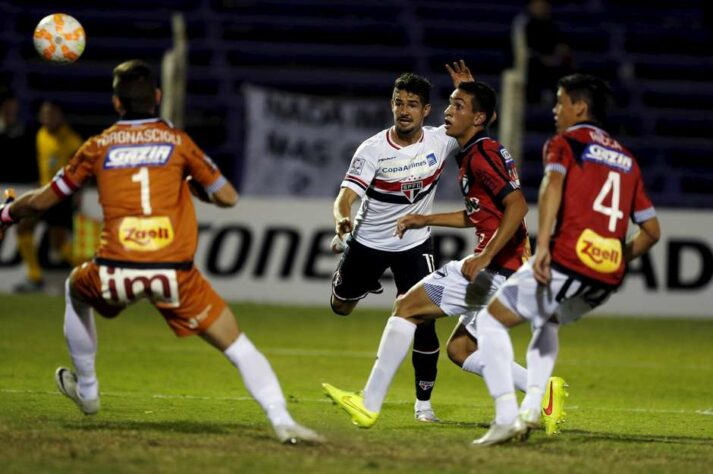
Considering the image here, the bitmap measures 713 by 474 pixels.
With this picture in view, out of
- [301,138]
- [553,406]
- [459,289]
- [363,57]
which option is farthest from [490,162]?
[363,57]

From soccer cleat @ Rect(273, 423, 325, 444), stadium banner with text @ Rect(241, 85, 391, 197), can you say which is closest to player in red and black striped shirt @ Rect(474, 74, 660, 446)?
soccer cleat @ Rect(273, 423, 325, 444)

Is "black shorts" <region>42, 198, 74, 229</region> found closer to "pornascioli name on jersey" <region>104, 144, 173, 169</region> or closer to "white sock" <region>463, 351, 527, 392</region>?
"white sock" <region>463, 351, 527, 392</region>

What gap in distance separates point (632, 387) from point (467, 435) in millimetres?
3693

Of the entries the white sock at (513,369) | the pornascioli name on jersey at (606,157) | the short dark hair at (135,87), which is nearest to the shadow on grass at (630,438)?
the white sock at (513,369)

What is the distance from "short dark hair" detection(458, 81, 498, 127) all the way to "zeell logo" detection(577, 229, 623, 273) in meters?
1.45

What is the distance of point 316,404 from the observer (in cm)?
987

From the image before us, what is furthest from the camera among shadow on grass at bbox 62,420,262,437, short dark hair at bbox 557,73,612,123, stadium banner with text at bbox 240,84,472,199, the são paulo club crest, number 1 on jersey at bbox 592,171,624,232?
stadium banner with text at bbox 240,84,472,199

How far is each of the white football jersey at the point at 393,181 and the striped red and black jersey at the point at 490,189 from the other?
885 mm

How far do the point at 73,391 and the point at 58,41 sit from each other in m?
2.64

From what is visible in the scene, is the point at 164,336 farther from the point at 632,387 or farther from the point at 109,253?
the point at 109,253

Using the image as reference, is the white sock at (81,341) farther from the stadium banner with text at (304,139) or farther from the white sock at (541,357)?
the stadium banner with text at (304,139)

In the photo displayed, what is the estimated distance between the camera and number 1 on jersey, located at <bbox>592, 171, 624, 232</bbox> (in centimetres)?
750

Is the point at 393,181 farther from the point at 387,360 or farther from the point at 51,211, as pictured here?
the point at 51,211

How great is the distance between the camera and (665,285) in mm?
17500
